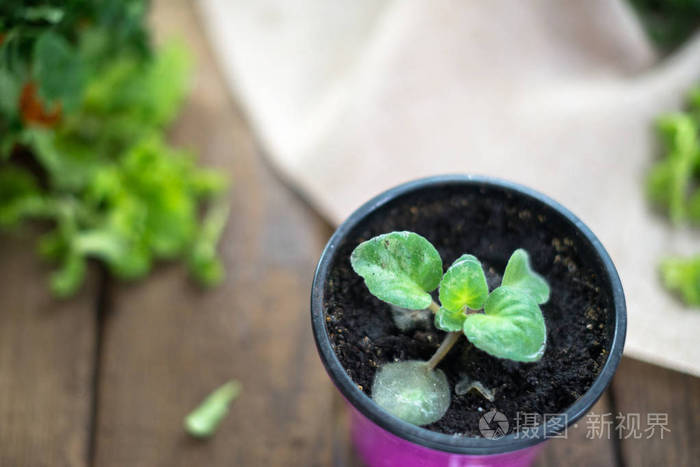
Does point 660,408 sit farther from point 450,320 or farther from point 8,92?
point 8,92

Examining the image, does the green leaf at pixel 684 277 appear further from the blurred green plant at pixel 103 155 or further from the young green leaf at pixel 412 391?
the blurred green plant at pixel 103 155

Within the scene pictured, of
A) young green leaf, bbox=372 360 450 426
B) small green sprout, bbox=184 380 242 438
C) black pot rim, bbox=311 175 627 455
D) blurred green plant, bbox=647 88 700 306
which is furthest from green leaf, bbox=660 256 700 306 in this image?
small green sprout, bbox=184 380 242 438

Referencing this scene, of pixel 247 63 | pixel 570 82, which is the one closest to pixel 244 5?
pixel 247 63

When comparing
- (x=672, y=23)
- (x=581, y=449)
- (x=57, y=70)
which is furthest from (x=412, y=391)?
(x=672, y=23)

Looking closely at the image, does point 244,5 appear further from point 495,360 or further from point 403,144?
point 495,360

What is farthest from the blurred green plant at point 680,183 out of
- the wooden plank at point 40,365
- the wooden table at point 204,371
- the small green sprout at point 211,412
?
the wooden plank at point 40,365

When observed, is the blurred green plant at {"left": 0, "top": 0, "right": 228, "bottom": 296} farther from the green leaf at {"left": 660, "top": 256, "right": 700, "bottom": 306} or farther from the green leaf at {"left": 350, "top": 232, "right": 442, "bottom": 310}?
the green leaf at {"left": 660, "top": 256, "right": 700, "bottom": 306}
